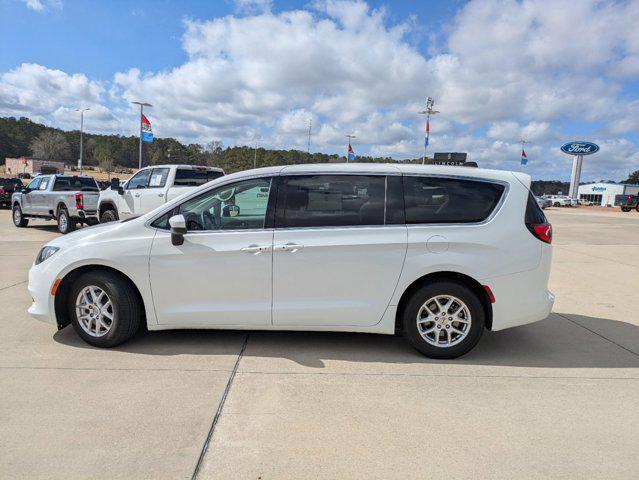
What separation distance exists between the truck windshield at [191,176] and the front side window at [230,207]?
23.1ft

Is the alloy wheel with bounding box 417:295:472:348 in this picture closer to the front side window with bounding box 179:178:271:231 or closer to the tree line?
the front side window with bounding box 179:178:271:231

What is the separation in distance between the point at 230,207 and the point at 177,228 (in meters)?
0.56

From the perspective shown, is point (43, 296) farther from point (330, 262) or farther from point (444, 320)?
point (444, 320)

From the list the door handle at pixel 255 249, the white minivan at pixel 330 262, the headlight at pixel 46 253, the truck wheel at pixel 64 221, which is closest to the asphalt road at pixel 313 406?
the white minivan at pixel 330 262

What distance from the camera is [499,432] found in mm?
3111

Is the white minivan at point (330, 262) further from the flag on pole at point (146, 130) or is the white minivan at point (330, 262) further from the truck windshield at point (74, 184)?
the flag on pole at point (146, 130)

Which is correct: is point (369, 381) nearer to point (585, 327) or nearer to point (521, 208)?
point (521, 208)

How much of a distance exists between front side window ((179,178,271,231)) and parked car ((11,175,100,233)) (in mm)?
10401

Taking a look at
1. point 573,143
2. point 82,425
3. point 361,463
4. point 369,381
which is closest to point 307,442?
point 361,463

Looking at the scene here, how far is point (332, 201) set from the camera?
4285 millimetres

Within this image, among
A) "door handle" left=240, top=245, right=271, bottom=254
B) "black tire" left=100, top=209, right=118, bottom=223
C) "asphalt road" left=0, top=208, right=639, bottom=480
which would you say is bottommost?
"asphalt road" left=0, top=208, right=639, bottom=480

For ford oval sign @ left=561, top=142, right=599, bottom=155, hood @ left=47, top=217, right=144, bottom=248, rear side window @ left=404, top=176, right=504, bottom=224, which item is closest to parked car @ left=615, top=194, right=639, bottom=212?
ford oval sign @ left=561, top=142, right=599, bottom=155

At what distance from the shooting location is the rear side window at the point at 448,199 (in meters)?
4.26

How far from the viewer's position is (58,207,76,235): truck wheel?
1362 cm
